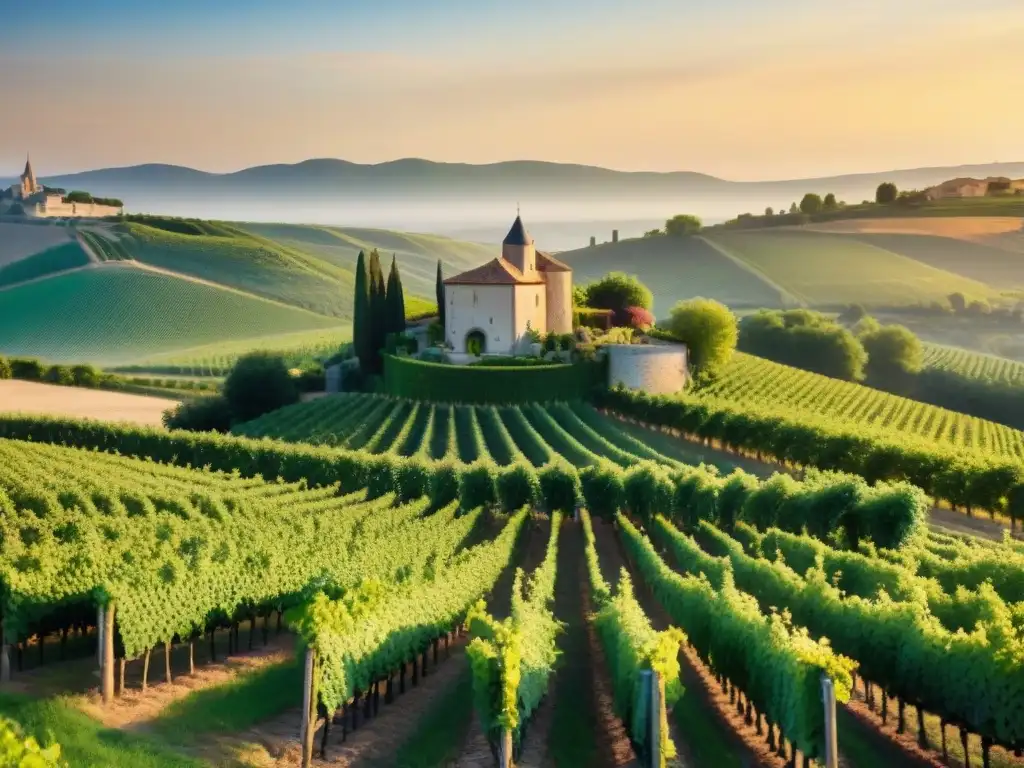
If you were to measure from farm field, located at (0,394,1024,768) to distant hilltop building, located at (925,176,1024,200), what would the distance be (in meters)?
113

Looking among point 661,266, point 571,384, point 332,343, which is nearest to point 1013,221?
point 661,266

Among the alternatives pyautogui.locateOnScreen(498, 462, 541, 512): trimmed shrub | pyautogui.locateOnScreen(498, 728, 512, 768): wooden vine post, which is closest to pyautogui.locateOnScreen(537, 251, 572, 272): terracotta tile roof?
pyautogui.locateOnScreen(498, 462, 541, 512): trimmed shrub

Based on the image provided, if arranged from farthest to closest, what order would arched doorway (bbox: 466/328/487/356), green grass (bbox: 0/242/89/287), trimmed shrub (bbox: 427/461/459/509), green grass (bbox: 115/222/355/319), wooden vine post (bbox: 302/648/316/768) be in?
green grass (bbox: 115/222/355/319) → green grass (bbox: 0/242/89/287) → arched doorway (bbox: 466/328/487/356) → trimmed shrub (bbox: 427/461/459/509) → wooden vine post (bbox: 302/648/316/768)

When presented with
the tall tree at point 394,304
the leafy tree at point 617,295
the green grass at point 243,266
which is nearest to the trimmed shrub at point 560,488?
the tall tree at point 394,304

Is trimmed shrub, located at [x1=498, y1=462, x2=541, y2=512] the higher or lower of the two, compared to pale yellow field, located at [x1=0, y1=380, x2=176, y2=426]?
higher

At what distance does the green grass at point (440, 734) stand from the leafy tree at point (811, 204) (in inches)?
6221

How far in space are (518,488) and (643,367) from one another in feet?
75.7

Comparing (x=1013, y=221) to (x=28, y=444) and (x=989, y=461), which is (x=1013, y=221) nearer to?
(x=989, y=461)

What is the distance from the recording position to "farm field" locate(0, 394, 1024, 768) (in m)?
14.7

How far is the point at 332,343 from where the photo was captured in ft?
314

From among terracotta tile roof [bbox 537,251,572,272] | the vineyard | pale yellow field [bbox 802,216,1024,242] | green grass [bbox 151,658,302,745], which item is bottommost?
the vineyard

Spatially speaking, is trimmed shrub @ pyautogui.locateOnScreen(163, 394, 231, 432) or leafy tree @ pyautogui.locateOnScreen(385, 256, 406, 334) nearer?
trimmed shrub @ pyautogui.locateOnScreen(163, 394, 231, 432)

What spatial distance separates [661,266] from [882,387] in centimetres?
6084

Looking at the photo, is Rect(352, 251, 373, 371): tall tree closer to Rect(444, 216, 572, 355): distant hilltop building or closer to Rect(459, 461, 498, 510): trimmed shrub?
Rect(444, 216, 572, 355): distant hilltop building
